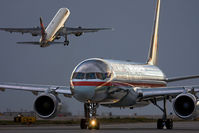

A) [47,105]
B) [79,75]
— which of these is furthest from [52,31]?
[79,75]

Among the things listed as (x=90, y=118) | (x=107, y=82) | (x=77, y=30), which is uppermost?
(x=77, y=30)

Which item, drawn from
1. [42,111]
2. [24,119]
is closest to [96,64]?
[42,111]

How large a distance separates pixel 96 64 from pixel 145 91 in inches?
183

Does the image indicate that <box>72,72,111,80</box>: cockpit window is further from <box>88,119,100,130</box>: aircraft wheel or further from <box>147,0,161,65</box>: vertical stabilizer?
<box>147,0,161,65</box>: vertical stabilizer

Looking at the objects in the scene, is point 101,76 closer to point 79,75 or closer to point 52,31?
point 79,75

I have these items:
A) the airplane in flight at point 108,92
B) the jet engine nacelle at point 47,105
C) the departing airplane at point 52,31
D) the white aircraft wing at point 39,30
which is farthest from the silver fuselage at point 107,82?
the white aircraft wing at point 39,30

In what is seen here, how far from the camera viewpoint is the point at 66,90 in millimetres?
37875

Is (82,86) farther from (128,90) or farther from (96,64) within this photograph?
(128,90)

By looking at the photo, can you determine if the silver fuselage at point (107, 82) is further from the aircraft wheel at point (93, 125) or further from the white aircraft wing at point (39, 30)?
the white aircraft wing at point (39, 30)

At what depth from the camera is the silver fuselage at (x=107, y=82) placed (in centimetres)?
3447

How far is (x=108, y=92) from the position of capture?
117 ft

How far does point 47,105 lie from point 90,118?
3.61 m

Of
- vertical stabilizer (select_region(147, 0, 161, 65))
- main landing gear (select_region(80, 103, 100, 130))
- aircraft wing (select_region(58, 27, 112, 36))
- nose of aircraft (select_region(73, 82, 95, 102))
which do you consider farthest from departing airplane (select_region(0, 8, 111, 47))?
nose of aircraft (select_region(73, 82, 95, 102))

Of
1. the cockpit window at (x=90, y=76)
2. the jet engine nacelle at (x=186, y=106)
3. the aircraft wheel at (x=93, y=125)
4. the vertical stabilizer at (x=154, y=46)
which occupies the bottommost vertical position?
the aircraft wheel at (x=93, y=125)
